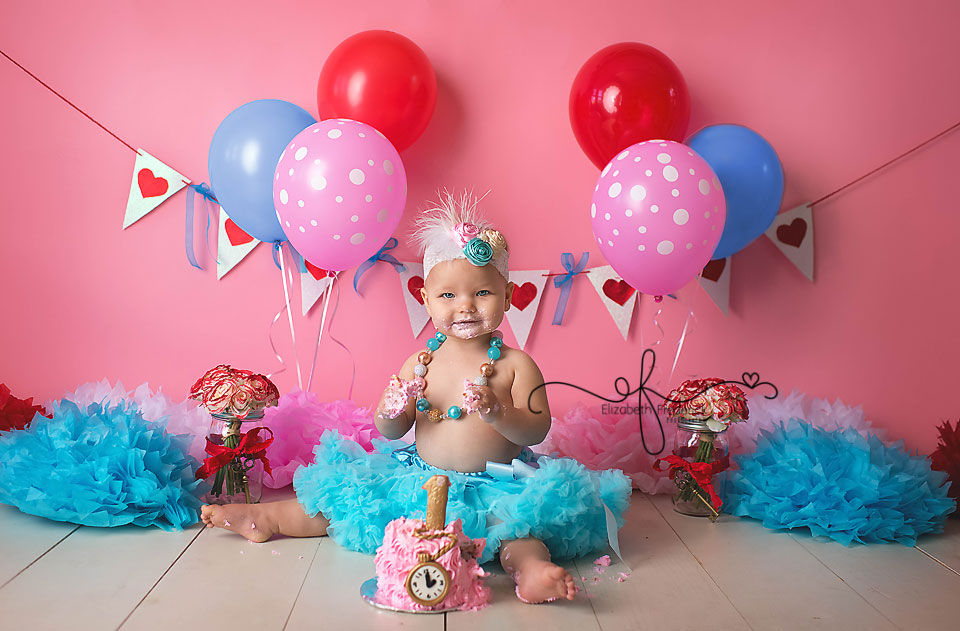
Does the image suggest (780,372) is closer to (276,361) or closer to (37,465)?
(276,361)

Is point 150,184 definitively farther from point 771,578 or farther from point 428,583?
point 771,578

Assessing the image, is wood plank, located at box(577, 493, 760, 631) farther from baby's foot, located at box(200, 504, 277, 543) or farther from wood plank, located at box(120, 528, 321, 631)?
baby's foot, located at box(200, 504, 277, 543)

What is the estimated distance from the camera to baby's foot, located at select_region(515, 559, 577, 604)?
1.54 meters

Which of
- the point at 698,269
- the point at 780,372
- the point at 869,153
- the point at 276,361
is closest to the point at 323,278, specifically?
the point at 276,361

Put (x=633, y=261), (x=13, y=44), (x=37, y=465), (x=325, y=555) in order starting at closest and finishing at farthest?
(x=325, y=555), (x=37, y=465), (x=633, y=261), (x=13, y=44)

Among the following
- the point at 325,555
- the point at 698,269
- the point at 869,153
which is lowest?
the point at 325,555

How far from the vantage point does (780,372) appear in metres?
2.80

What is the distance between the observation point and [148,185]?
2719 mm

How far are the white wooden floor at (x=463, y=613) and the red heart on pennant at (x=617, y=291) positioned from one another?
0.91 m

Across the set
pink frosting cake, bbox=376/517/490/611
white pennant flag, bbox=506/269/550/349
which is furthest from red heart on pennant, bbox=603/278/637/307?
pink frosting cake, bbox=376/517/490/611

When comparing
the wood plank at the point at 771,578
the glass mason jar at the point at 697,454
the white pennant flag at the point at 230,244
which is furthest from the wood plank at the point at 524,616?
the white pennant flag at the point at 230,244

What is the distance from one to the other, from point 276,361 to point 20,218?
3.29 feet

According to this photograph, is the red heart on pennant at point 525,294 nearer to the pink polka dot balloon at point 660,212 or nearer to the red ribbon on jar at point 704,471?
the pink polka dot balloon at point 660,212

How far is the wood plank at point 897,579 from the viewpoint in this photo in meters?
1.57
